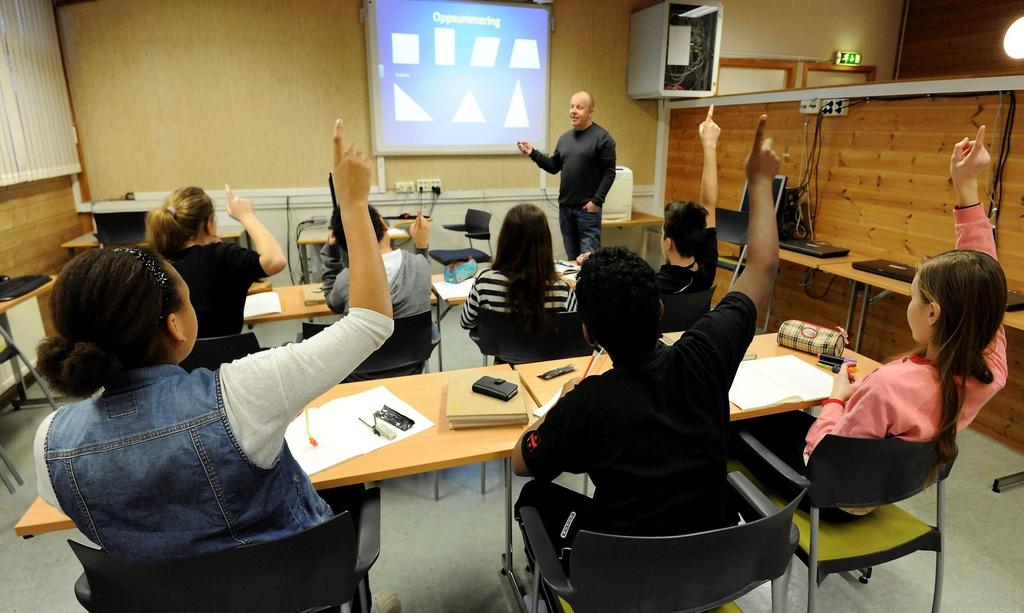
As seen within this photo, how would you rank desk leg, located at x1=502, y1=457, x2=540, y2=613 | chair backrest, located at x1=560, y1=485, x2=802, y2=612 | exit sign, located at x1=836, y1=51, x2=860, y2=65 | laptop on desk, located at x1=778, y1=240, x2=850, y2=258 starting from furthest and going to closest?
exit sign, located at x1=836, y1=51, x2=860, y2=65 → laptop on desk, located at x1=778, y1=240, x2=850, y2=258 → desk leg, located at x1=502, y1=457, x2=540, y2=613 → chair backrest, located at x1=560, y1=485, x2=802, y2=612

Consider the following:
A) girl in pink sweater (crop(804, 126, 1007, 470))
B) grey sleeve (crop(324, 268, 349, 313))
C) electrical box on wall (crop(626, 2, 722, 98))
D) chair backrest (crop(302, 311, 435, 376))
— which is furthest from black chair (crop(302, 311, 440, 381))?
electrical box on wall (crop(626, 2, 722, 98))

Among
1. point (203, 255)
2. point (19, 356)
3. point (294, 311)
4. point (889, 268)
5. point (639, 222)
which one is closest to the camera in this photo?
point (203, 255)

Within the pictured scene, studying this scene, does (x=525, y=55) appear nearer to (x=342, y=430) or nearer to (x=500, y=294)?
(x=500, y=294)

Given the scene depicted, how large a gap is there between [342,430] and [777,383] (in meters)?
1.40

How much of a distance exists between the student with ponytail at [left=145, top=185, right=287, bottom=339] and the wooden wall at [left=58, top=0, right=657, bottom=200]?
3.16m

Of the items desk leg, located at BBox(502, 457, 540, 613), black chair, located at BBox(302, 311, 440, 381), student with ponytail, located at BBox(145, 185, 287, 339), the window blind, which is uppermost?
the window blind

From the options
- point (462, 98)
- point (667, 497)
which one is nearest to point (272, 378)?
point (667, 497)

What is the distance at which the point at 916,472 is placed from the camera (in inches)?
58.2

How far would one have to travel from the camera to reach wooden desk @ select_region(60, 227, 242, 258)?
4.39m

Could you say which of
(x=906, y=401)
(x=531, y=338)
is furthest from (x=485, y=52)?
(x=906, y=401)

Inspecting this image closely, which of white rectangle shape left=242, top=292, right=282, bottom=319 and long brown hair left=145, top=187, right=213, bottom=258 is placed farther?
white rectangle shape left=242, top=292, right=282, bottom=319

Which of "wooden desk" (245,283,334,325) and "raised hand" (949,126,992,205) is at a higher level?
"raised hand" (949,126,992,205)

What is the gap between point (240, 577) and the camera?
1.02 m

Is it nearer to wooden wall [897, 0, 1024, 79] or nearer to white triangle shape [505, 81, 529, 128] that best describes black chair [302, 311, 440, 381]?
white triangle shape [505, 81, 529, 128]
